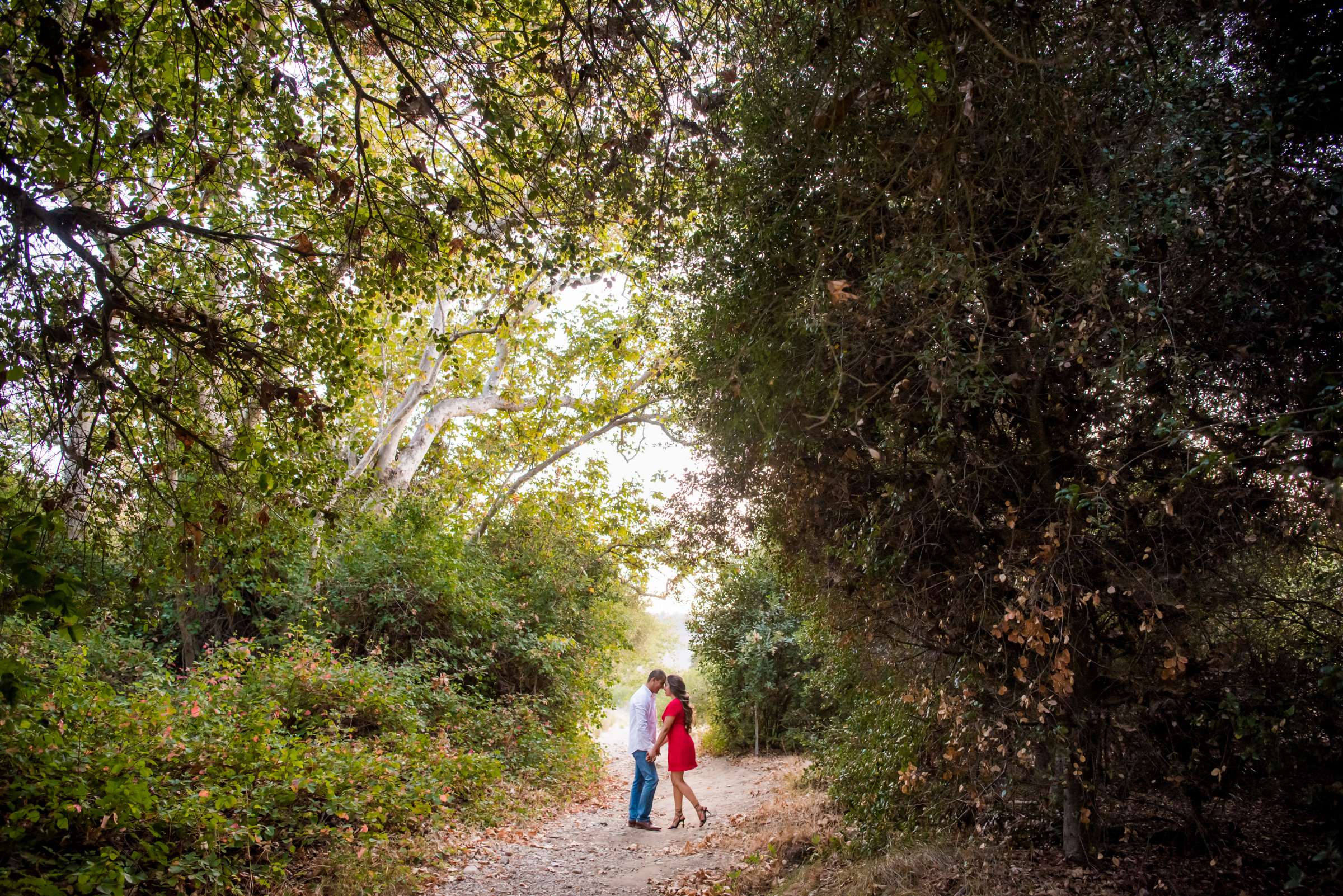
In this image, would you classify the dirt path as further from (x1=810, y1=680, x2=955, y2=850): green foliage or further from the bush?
(x1=810, y1=680, x2=955, y2=850): green foliage

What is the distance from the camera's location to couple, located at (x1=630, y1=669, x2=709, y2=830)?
8.55 metres

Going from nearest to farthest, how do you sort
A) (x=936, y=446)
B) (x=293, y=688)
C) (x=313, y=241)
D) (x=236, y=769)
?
1. (x=936, y=446)
2. (x=236, y=769)
3. (x=313, y=241)
4. (x=293, y=688)

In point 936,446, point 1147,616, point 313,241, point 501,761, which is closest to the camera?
point 1147,616

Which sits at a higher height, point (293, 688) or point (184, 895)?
point (293, 688)

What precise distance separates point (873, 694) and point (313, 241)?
6.23 metres

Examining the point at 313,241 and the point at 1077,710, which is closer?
the point at 1077,710

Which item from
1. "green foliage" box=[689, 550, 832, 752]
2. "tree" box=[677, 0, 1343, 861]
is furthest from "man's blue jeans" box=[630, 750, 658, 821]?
"green foliage" box=[689, 550, 832, 752]

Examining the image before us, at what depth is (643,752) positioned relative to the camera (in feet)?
28.6

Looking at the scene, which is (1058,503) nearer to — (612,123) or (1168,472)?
(1168,472)

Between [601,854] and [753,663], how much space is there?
7.79m

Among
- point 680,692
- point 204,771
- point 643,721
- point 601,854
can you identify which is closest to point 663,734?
point 643,721

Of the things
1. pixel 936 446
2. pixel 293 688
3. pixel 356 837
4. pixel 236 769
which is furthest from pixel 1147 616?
pixel 293 688

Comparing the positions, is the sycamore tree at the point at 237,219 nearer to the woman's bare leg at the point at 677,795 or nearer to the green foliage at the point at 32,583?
the green foliage at the point at 32,583

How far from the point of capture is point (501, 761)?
10.2m
